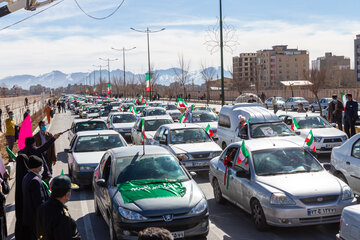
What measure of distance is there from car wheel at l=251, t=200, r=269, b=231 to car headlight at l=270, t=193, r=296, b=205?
33cm

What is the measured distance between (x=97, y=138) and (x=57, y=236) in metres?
9.21

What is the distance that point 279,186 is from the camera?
301 inches

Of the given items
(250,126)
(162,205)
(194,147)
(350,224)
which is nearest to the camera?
(350,224)

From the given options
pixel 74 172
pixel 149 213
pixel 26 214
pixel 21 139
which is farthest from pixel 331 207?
pixel 74 172

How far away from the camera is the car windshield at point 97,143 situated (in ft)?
42.2

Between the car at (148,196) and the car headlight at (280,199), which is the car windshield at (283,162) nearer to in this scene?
the car headlight at (280,199)

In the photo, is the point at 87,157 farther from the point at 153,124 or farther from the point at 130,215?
the point at 153,124

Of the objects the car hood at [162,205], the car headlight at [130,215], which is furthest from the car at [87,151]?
the car headlight at [130,215]

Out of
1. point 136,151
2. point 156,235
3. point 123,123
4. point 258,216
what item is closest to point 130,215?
point 136,151

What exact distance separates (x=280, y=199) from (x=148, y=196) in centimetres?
217

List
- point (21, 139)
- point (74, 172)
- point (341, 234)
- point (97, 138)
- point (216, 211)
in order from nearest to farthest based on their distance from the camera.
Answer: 1. point (341, 234)
2. point (21, 139)
3. point (216, 211)
4. point (74, 172)
5. point (97, 138)

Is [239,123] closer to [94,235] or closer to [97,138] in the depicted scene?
[97,138]

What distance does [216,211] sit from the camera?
30.6 feet

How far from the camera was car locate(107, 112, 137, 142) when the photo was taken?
2262 centimetres
